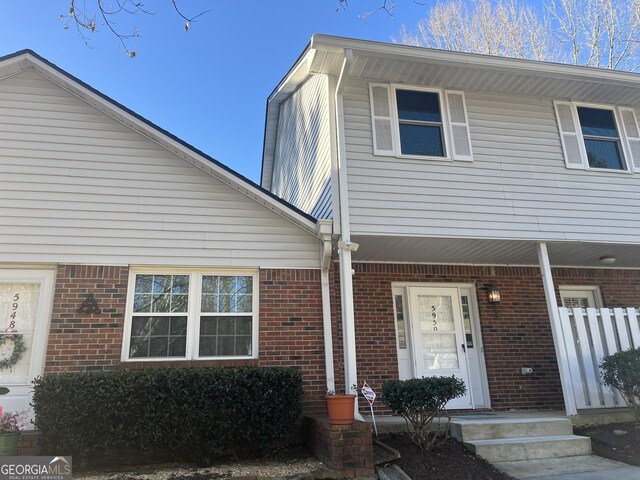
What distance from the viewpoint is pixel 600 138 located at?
8.39 m

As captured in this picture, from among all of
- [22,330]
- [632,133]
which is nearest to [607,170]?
[632,133]

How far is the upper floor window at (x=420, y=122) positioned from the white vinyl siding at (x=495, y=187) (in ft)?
0.48

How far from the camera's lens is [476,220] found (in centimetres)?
729

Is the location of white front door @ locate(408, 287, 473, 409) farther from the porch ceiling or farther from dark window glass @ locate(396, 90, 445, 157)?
dark window glass @ locate(396, 90, 445, 157)

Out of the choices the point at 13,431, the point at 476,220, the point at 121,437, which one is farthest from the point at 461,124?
the point at 13,431

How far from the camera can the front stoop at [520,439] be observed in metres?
5.87

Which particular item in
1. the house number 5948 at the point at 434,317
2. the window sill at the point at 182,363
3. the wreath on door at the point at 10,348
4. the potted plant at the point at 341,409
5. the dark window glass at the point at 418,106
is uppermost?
the dark window glass at the point at 418,106

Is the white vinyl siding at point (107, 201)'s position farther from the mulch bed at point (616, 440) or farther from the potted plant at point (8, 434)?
the mulch bed at point (616, 440)

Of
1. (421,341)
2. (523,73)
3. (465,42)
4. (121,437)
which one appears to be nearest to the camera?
(121,437)

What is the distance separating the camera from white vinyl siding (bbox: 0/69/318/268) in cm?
672

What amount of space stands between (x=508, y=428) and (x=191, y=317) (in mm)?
4564

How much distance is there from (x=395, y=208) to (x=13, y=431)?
5.57 m

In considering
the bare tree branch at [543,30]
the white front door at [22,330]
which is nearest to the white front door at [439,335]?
the white front door at [22,330]

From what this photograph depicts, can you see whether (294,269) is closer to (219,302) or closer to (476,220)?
(219,302)
